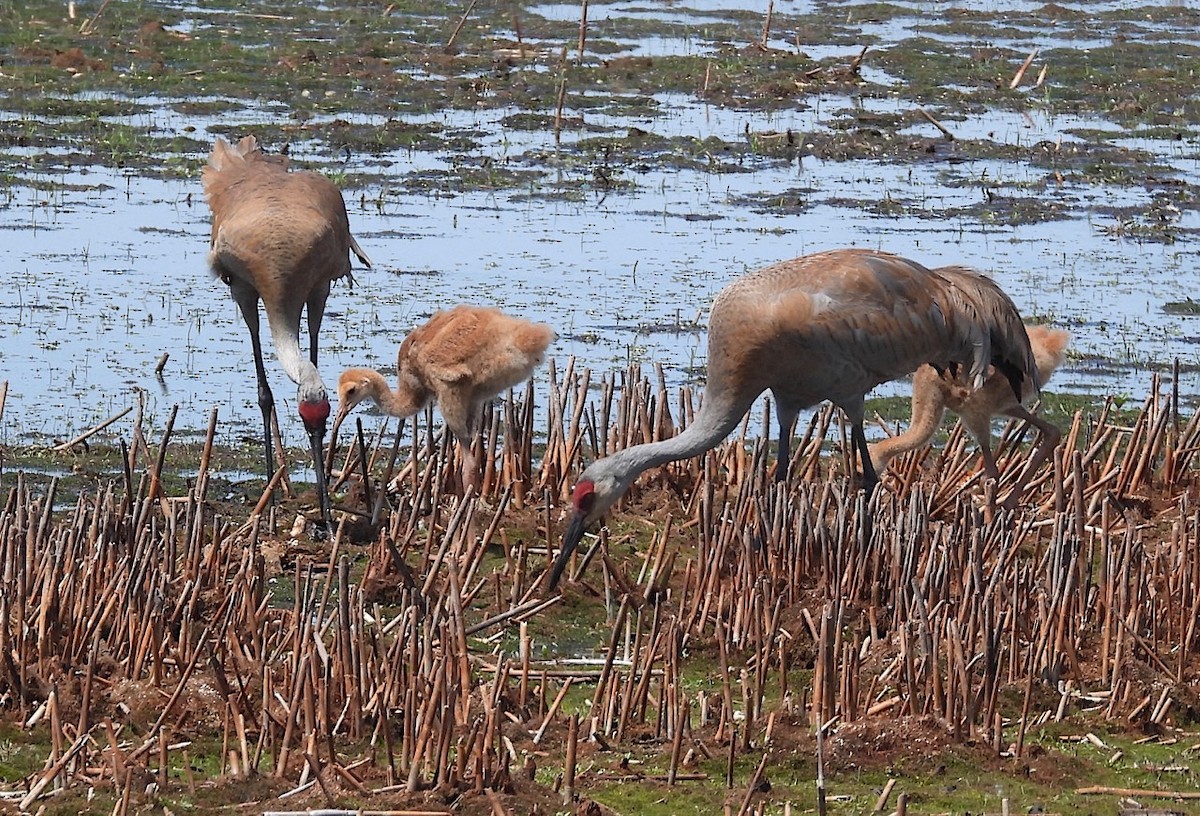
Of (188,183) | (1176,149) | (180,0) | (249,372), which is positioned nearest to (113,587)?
(249,372)

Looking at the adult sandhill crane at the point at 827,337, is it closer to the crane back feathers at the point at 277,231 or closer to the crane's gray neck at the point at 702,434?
the crane's gray neck at the point at 702,434

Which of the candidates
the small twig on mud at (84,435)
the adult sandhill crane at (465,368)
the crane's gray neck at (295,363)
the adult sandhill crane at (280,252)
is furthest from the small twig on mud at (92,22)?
the adult sandhill crane at (465,368)

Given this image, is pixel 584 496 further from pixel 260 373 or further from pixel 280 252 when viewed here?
pixel 280 252

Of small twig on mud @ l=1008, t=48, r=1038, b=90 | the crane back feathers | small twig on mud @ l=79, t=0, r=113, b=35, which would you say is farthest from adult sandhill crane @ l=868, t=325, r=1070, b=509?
small twig on mud @ l=79, t=0, r=113, b=35

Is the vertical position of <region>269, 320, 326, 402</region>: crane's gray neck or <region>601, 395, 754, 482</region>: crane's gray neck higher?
<region>601, 395, 754, 482</region>: crane's gray neck

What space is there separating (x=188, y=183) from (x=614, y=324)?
14.1 ft

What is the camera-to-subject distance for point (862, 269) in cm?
704

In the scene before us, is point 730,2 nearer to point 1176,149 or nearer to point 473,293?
point 1176,149

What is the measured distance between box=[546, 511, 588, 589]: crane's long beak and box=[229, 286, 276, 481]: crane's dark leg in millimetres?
1896

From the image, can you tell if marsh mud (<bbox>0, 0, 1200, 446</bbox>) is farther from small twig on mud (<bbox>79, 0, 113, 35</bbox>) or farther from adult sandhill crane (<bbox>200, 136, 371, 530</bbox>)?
adult sandhill crane (<bbox>200, 136, 371, 530</bbox>)

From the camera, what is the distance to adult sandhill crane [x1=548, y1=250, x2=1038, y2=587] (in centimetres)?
683

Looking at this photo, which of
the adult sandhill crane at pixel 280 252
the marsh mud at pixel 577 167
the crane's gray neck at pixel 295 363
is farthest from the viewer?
the marsh mud at pixel 577 167

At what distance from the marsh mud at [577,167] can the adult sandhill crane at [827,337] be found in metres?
1.68

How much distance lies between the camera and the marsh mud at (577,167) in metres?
10.1
